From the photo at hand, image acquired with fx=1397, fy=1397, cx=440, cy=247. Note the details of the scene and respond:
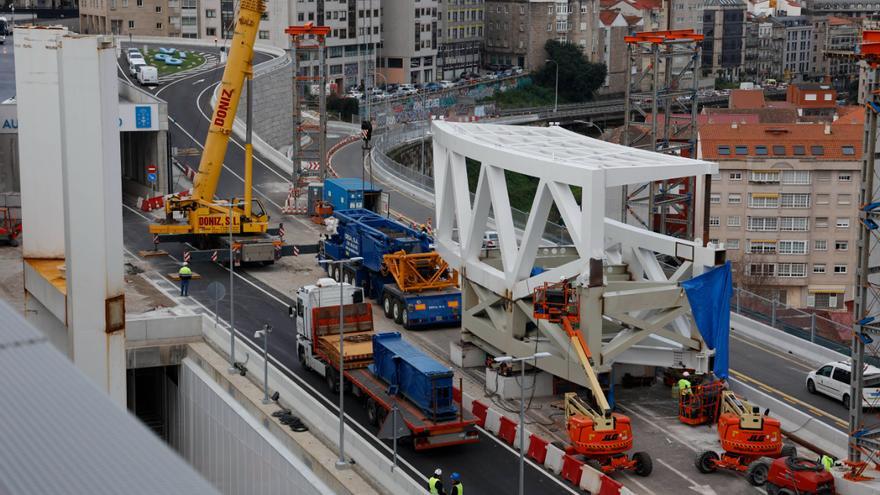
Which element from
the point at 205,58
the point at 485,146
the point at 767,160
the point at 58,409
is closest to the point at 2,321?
the point at 58,409

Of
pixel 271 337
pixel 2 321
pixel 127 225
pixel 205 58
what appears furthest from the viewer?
pixel 205 58

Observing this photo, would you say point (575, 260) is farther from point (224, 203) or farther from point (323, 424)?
point (224, 203)

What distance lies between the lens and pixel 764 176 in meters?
94.6

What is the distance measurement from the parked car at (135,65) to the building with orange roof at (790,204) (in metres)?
38.7

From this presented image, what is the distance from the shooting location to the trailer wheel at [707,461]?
34.1 m

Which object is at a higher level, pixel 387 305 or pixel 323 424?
pixel 387 305

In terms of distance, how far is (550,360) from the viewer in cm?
3897

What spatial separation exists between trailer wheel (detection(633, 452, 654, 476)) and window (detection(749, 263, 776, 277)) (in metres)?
61.5

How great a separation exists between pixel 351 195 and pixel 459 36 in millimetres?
121779

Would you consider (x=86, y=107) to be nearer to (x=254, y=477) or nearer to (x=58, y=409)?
(x=254, y=477)

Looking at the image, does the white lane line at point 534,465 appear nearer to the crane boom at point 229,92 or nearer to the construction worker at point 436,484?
the construction worker at point 436,484

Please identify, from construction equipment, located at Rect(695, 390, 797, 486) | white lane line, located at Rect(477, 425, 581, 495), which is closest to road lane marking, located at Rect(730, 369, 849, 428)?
construction equipment, located at Rect(695, 390, 797, 486)

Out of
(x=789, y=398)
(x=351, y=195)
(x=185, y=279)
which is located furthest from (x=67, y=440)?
(x=351, y=195)

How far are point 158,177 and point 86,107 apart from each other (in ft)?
128
